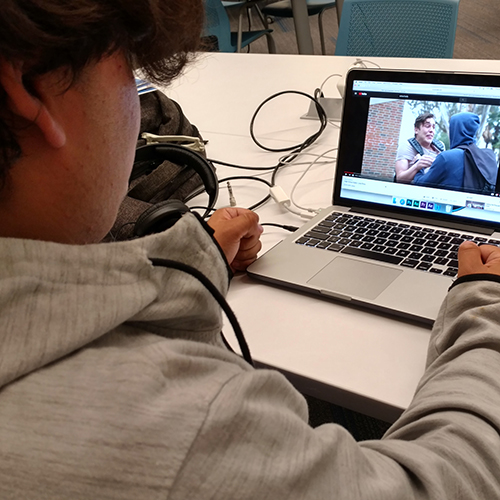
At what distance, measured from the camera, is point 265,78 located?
177cm

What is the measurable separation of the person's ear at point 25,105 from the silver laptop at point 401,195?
1.59 ft

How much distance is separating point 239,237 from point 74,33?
51 cm

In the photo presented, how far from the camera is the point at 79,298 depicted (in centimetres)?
36

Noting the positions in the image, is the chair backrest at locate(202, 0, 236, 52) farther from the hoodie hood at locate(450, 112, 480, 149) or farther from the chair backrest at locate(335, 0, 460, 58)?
the hoodie hood at locate(450, 112, 480, 149)

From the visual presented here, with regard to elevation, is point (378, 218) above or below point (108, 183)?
below

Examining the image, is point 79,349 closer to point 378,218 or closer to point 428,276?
point 428,276

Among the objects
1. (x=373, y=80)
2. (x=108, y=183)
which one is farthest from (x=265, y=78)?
(x=108, y=183)

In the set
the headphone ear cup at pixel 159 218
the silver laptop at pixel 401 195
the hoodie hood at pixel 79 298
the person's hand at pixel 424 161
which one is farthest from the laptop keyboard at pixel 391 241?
the hoodie hood at pixel 79 298

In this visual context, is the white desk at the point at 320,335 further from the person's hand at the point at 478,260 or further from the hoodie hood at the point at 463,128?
the hoodie hood at the point at 463,128

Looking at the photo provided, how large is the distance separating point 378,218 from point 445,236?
5.0 inches

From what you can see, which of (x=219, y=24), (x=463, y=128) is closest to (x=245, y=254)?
(x=463, y=128)

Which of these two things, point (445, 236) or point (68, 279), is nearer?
point (68, 279)

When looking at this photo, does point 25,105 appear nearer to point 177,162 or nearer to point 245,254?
point 245,254

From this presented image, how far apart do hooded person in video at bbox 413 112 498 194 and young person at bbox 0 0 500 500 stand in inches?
18.6
